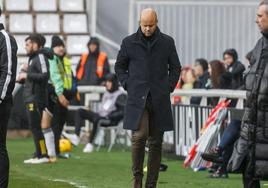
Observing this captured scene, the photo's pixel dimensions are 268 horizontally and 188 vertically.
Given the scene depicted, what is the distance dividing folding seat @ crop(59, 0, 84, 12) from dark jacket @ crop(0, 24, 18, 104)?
58.7 ft

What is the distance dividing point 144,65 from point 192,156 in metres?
5.51

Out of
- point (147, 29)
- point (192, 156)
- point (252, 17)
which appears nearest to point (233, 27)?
point (252, 17)

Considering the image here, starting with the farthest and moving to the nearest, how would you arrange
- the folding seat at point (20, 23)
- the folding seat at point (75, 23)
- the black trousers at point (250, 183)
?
1. the folding seat at point (75, 23)
2. the folding seat at point (20, 23)
3. the black trousers at point (250, 183)

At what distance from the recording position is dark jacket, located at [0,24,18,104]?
41.4ft

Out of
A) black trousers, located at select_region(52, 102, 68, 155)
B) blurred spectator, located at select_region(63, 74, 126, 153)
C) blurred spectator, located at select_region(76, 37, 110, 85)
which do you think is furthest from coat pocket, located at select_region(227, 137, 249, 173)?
blurred spectator, located at select_region(76, 37, 110, 85)

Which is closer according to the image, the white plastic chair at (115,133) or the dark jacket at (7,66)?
the dark jacket at (7,66)

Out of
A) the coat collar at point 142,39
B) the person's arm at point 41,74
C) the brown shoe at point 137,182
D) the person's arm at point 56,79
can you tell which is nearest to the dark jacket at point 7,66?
the coat collar at point 142,39

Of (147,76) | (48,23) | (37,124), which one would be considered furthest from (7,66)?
(48,23)

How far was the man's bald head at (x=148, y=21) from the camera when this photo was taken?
43.9ft

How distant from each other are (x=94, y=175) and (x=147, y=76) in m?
3.73

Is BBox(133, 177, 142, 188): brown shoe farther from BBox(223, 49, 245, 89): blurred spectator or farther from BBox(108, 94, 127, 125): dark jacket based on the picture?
BBox(108, 94, 127, 125): dark jacket

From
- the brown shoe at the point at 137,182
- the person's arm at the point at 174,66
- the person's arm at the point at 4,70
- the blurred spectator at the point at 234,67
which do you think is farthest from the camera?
the blurred spectator at the point at 234,67

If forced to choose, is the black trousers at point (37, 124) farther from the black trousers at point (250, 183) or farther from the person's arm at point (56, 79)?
the black trousers at point (250, 183)

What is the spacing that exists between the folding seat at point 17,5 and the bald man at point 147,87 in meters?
17.4
